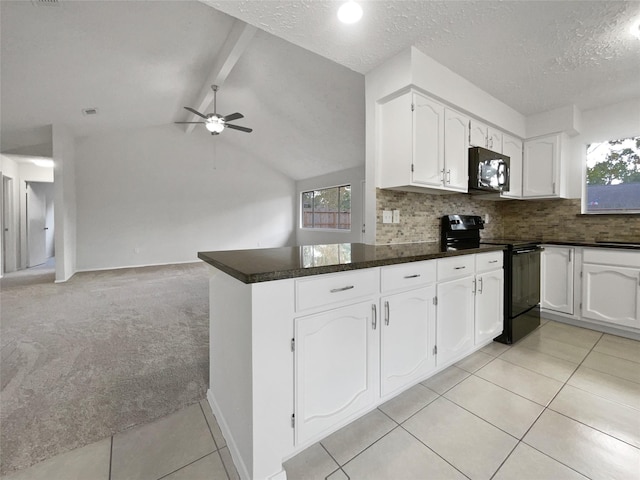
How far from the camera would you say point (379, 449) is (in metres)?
1.31

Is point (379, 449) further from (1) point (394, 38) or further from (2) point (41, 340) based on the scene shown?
(2) point (41, 340)

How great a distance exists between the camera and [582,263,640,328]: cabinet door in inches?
98.7

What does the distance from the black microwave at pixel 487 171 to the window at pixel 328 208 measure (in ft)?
14.2

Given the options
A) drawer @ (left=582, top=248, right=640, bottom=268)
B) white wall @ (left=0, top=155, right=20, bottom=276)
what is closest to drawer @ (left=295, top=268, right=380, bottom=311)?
drawer @ (left=582, top=248, right=640, bottom=268)

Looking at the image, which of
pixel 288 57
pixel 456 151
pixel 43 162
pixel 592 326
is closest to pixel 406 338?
pixel 456 151

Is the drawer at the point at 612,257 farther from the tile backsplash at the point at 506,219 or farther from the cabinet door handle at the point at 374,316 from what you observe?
the cabinet door handle at the point at 374,316

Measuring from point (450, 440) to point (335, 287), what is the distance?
99 cm

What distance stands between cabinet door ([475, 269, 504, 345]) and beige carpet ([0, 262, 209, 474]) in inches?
84.0

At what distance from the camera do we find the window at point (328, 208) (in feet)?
23.5

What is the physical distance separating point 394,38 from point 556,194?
2.69 meters

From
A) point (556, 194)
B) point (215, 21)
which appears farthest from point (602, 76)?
point (215, 21)

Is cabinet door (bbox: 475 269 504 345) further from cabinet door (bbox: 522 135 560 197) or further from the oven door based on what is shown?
cabinet door (bbox: 522 135 560 197)

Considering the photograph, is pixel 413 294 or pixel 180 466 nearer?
pixel 180 466

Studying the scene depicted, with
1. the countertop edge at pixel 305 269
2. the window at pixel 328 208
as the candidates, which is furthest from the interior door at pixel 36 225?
the countertop edge at pixel 305 269
